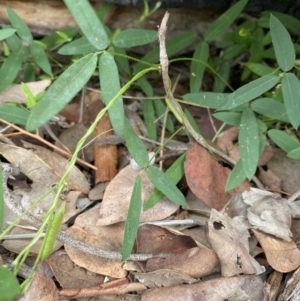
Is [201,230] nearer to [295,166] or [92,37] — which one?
[295,166]

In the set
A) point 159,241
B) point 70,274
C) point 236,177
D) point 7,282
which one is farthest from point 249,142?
point 7,282

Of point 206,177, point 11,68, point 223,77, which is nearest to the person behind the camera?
point 206,177

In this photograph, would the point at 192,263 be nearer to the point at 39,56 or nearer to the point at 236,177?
the point at 236,177

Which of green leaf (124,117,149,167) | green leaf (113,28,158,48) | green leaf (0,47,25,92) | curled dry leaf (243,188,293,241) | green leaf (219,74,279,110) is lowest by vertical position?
curled dry leaf (243,188,293,241)

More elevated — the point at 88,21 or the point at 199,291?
the point at 88,21

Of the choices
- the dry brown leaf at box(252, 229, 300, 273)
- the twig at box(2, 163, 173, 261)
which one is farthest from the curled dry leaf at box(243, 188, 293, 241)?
the twig at box(2, 163, 173, 261)

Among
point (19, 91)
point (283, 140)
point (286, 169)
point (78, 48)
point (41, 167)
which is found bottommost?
point (286, 169)

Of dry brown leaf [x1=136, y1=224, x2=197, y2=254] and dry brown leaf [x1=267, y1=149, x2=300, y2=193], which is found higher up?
dry brown leaf [x1=136, y1=224, x2=197, y2=254]

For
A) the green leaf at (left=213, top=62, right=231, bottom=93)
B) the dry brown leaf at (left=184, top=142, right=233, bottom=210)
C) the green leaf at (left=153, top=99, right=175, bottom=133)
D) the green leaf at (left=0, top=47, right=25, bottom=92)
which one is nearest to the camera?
the dry brown leaf at (left=184, top=142, right=233, bottom=210)

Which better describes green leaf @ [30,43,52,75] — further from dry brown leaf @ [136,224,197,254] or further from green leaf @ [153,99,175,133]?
dry brown leaf @ [136,224,197,254]
